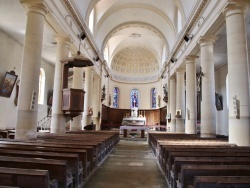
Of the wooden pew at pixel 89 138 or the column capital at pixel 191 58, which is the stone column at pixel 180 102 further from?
the wooden pew at pixel 89 138

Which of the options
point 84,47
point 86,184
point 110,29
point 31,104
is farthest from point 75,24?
point 86,184

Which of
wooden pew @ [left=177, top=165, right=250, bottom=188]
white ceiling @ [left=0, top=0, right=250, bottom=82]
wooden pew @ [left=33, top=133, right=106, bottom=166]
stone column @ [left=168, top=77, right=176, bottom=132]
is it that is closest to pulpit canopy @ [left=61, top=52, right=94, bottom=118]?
white ceiling @ [left=0, top=0, right=250, bottom=82]

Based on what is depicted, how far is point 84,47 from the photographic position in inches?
535

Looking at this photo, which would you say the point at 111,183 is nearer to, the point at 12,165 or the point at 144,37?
the point at 12,165

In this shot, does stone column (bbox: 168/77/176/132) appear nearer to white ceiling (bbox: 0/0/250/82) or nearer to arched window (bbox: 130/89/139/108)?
white ceiling (bbox: 0/0/250/82)

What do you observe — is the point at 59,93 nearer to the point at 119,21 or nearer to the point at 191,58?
the point at 191,58

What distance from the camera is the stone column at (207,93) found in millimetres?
9555

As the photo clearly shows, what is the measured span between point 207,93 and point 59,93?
680 cm

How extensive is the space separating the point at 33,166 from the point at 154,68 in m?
25.8

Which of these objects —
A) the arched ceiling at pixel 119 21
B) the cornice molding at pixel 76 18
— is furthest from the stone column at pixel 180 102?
the cornice molding at pixel 76 18

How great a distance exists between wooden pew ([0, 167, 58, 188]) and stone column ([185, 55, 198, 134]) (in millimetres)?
10577

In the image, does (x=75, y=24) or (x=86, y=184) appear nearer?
(x=86, y=184)

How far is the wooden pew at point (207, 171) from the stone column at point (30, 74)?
17.9 ft

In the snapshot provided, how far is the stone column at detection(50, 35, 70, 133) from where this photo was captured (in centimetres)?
947
